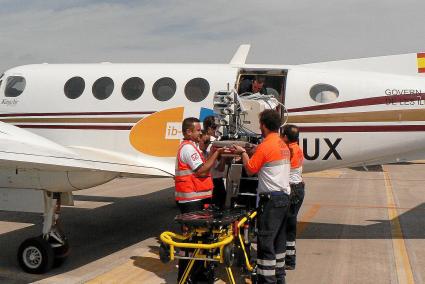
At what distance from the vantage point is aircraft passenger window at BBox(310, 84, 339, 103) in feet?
28.9

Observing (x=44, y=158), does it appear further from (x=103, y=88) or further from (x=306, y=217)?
(x=306, y=217)

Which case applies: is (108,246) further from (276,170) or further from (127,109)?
(276,170)

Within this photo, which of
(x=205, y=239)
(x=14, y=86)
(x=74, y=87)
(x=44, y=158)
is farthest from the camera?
(x=14, y=86)

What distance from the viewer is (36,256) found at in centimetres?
737

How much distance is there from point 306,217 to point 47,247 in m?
6.52

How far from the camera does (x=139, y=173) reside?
26.9ft

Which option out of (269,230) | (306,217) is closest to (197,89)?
(269,230)

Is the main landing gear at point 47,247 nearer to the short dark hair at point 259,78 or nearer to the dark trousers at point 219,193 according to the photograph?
the dark trousers at point 219,193

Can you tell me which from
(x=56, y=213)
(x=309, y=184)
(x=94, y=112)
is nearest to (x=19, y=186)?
(x=56, y=213)

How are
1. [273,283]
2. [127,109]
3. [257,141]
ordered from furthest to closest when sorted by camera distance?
[127,109] → [257,141] → [273,283]

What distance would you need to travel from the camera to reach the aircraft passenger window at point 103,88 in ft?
31.6

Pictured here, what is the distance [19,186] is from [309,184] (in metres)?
13.6

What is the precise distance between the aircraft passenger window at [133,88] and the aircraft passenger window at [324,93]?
3.34 m

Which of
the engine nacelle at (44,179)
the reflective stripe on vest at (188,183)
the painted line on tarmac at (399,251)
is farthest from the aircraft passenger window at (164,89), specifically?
the painted line on tarmac at (399,251)
